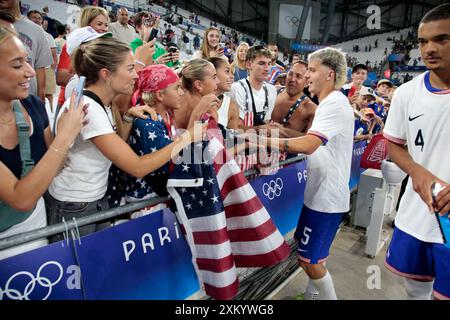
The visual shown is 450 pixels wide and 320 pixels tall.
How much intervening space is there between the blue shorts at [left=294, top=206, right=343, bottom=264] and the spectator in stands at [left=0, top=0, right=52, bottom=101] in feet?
9.40

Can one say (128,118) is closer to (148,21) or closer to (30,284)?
(30,284)

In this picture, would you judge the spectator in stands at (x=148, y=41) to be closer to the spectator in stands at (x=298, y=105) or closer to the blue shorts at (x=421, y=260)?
the spectator in stands at (x=298, y=105)

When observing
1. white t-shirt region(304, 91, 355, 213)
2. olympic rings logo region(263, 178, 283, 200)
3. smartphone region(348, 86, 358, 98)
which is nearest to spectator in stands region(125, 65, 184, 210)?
white t-shirt region(304, 91, 355, 213)

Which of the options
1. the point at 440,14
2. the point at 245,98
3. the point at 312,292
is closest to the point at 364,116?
the point at 245,98

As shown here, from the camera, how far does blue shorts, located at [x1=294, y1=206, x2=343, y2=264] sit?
247 centimetres

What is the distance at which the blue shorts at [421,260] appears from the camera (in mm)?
1703

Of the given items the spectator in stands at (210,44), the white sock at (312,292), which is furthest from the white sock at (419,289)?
the spectator in stands at (210,44)

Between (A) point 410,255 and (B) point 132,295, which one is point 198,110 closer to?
(B) point 132,295

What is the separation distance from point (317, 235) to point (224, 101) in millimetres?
1573

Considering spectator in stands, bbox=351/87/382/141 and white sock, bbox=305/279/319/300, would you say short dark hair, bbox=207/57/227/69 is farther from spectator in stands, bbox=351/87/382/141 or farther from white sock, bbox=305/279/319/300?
spectator in stands, bbox=351/87/382/141

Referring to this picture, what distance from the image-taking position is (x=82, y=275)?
1.63 m

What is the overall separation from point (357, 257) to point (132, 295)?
296 cm

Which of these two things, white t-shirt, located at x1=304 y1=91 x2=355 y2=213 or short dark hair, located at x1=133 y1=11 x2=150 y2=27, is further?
short dark hair, located at x1=133 y1=11 x2=150 y2=27
